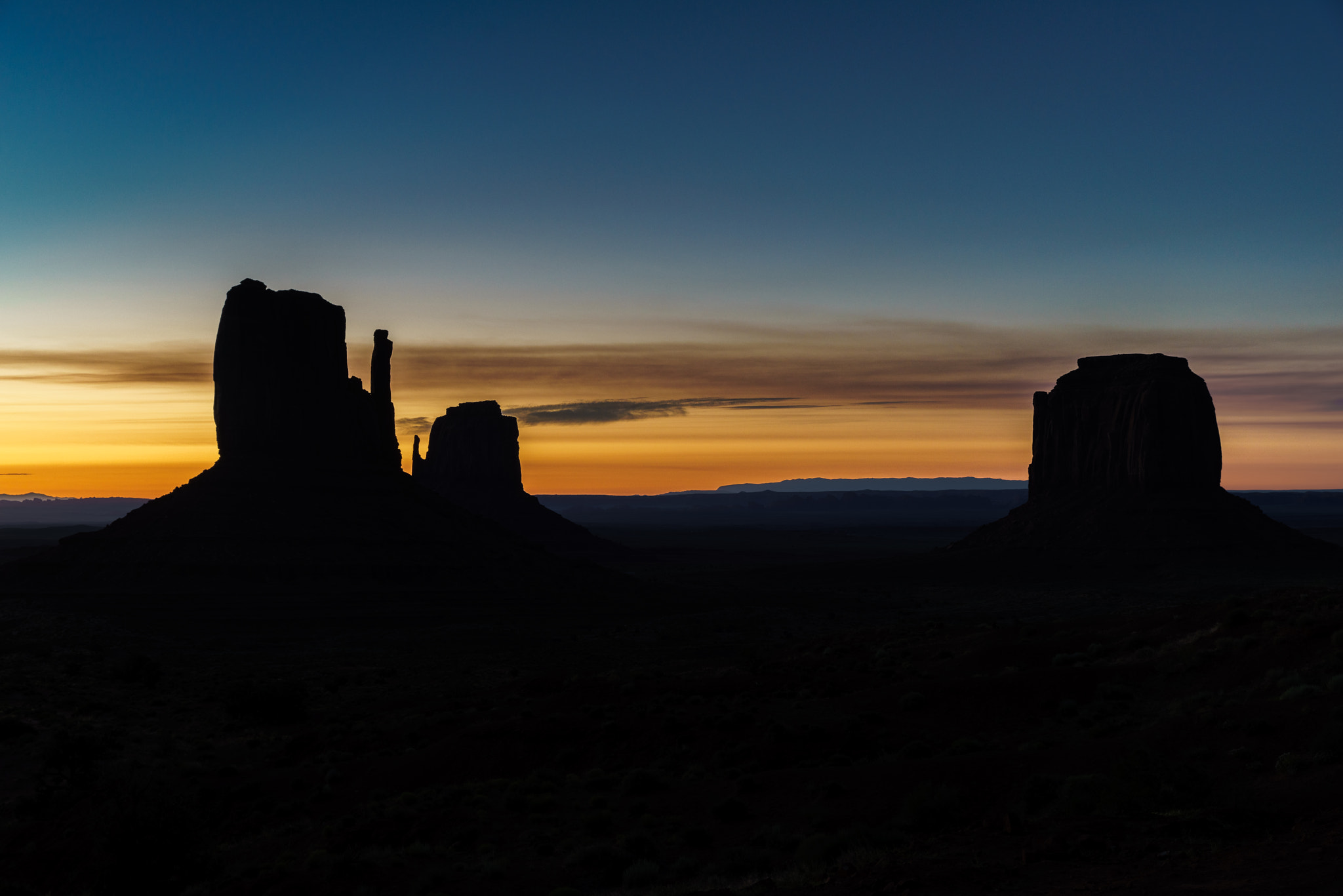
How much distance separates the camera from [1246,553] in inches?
4072

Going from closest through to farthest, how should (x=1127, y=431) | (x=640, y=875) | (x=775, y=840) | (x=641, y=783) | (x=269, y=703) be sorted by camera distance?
(x=640, y=875), (x=775, y=840), (x=641, y=783), (x=269, y=703), (x=1127, y=431)

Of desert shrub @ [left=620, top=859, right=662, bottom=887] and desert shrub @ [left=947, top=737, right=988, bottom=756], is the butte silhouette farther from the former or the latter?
desert shrub @ [left=620, top=859, right=662, bottom=887]

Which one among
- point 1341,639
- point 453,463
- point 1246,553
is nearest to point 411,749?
point 1341,639

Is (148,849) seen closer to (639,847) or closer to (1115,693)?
(639,847)

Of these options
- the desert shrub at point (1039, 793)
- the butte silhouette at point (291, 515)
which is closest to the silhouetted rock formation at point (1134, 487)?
the butte silhouette at point (291, 515)

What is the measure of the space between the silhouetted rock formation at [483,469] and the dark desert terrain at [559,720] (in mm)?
62158

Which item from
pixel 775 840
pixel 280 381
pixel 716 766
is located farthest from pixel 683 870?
pixel 280 381

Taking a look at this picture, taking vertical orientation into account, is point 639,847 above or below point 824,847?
below

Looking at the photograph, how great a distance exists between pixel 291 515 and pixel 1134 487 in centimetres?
9825

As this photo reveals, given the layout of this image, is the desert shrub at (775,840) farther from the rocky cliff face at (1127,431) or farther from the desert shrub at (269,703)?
the rocky cliff face at (1127,431)

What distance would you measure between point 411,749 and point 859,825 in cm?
1775

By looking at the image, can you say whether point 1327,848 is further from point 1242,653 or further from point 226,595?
point 226,595

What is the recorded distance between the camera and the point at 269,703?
37031 mm

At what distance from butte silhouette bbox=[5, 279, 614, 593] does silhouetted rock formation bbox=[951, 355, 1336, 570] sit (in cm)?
6254
